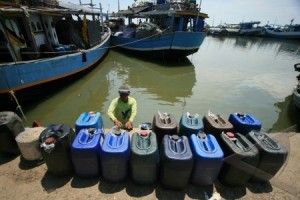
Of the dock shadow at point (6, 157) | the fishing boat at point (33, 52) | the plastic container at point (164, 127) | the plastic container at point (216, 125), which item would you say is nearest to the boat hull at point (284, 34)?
the fishing boat at point (33, 52)

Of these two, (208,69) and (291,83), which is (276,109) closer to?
(291,83)

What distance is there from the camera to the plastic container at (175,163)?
2.24 m

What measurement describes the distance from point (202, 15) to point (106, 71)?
850 cm

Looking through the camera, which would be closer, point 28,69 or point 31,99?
point 28,69

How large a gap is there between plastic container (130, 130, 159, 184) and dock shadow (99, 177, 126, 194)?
0.76 feet

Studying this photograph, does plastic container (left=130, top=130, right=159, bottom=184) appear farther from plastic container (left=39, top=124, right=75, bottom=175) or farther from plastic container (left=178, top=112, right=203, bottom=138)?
plastic container (left=39, top=124, right=75, bottom=175)

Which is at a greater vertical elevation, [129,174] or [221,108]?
[129,174]

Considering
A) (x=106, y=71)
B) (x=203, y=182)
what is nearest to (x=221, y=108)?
(x=203, y=182)

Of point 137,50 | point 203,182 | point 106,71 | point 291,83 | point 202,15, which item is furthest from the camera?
point 137,50

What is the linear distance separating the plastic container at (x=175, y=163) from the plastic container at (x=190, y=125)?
0.46 meters

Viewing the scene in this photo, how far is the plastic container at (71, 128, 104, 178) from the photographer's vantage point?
2.38 m

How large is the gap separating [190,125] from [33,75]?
5873mm

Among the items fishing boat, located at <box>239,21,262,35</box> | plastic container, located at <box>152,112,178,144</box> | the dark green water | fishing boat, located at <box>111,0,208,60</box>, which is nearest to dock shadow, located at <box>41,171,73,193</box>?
A: plastic container, located at <box>152,112,178,144</box>

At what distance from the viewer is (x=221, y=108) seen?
704 centimetres
